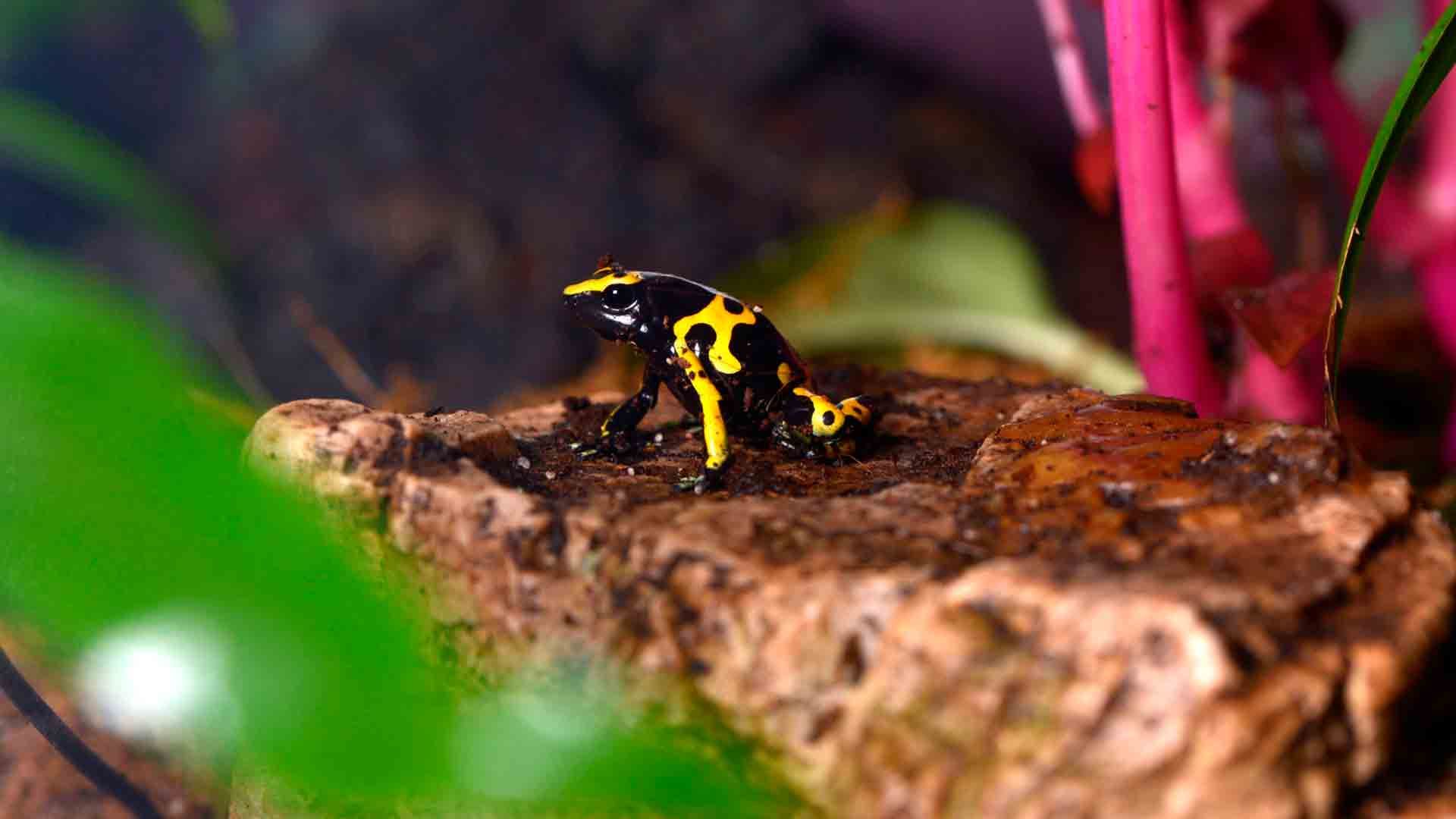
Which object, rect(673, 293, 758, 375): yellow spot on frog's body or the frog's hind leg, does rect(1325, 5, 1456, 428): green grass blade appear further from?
rect(673, 293, 758, 375): yellow spot on frog's body

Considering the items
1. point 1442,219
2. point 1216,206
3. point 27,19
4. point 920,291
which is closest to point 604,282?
point 1216,206

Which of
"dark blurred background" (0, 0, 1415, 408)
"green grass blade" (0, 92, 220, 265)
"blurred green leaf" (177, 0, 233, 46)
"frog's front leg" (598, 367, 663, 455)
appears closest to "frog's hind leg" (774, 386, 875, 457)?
"frog's front leg" (598, 367, 663, 455)

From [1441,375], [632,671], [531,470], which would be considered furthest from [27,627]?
[1441,375]

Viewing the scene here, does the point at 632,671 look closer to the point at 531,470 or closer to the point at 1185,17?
the point at 531,470

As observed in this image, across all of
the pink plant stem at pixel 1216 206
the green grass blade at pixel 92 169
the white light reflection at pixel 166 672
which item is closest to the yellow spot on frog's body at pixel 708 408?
the white light reflection at pixel 166 672

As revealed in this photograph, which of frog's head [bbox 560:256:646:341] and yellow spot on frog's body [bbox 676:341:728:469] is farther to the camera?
frog's head [bbox 560:256:646:341]
